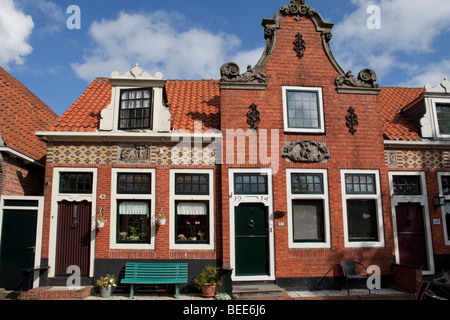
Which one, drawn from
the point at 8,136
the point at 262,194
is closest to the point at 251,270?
the point at 262,194

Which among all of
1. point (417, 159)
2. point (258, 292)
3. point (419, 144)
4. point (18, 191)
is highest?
point (419, 144)

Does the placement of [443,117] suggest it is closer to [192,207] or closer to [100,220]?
[192,207]

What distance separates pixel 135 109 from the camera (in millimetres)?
11016

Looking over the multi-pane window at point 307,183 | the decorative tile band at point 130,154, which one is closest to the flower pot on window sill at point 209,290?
the decorative tile band at point 130,154

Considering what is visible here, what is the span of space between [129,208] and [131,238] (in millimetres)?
924

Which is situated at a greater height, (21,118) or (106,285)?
(21,118)

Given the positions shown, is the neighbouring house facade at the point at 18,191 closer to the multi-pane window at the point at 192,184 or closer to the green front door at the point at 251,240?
the multi-pane window at the point at 192,184

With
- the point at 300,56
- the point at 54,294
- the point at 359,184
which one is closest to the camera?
the point at 54,294

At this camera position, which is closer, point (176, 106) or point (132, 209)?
point (132, 209)

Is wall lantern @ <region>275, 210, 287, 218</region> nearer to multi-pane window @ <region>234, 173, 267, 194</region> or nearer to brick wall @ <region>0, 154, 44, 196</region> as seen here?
multi-pane window @ <region>234, 173, 267, 194</region>

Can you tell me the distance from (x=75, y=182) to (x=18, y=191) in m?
2.19

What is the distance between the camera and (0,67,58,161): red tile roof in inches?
443

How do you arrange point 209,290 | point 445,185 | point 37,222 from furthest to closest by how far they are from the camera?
point 445,185 → point 37,222 → point 209,290

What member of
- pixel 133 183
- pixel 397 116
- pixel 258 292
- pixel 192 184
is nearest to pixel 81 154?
pixel 133 183
